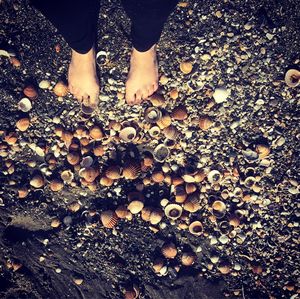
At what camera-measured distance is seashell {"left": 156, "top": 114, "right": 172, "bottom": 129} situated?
3037 mm

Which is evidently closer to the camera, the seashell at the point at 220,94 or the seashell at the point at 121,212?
the seashell at the point at 121,212

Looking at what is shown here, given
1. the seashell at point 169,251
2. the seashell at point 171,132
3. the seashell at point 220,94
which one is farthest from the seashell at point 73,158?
the seashell at point 220,94

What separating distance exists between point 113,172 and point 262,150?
1630 mm

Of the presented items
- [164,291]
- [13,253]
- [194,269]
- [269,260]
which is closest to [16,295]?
[13,253]

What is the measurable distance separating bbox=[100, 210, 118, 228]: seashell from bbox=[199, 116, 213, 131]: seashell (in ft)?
4.47

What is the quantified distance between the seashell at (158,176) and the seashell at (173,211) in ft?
0.98

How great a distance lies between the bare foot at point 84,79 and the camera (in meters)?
3.00

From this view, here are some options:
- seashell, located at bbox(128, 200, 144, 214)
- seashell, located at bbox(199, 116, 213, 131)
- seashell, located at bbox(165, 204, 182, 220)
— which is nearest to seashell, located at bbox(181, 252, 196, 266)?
seashell, located at bbox(165, 204, 182, 220)

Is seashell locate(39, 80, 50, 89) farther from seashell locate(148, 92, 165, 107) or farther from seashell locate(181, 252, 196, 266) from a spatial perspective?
seashell locate(181, 252, 196, 266)

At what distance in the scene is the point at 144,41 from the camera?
262 cm

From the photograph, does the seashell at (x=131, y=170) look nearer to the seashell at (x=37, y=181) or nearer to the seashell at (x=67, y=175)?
the seashell at (x=67, y=175)

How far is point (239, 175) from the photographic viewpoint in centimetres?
306

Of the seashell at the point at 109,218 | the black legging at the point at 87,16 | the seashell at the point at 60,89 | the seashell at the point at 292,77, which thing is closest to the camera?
the black legging at the point at 87,16

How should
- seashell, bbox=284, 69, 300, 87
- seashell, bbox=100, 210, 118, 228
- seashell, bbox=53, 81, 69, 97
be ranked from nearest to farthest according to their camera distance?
seashell, bbox=100, 210, 118, 228 < seashell, bbox=284, 69, 300, 87 < seashell, bbox=53, 81, 69, 97
